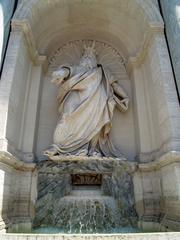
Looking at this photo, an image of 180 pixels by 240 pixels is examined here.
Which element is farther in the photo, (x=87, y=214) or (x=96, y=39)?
(x=96, y=39)

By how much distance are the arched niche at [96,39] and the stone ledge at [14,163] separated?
0.19 meters

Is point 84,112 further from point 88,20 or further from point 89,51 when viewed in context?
point 88,20

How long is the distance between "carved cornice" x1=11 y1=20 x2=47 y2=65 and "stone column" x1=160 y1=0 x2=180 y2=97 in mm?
3355

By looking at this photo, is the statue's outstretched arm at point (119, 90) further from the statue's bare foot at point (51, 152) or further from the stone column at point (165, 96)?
the statue's bare foot at point (51, 152)

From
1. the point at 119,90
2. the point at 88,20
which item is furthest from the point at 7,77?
the point at 88,20

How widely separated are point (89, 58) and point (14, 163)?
3.63 meters

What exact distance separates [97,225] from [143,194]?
1.31 meters

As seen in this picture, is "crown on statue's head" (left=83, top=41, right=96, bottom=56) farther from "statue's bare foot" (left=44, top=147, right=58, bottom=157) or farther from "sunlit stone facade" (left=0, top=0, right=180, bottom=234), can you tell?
"statue's bare foot" (left=44, top=147, right=58, bottom=157)

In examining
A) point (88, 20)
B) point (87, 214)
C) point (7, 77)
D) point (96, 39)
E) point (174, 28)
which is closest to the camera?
point (87, 214)

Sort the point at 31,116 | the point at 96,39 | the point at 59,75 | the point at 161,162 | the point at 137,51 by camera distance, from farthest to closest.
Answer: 1. the point at 96,39
2. the point at 137,51
3. the point at 31,116
4. the point at 59,75
5. the point at 161,162

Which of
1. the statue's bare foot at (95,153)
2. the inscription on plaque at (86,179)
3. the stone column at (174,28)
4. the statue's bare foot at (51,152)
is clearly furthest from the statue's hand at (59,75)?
the stone column at (174,28)

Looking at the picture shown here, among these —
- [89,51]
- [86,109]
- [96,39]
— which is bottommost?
[86,109]

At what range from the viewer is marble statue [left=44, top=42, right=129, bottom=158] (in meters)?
5.42

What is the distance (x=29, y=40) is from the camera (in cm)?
571
